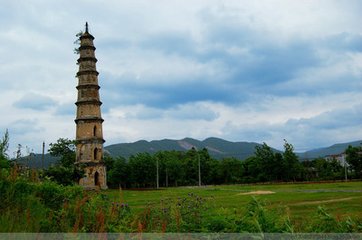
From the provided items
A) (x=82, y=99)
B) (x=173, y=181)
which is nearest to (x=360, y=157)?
(x=173, y=181)

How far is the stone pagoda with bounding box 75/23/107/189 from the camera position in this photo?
140 feet

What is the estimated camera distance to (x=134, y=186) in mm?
75750

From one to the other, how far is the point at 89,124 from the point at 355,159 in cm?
4665

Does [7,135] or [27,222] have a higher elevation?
[7,135]

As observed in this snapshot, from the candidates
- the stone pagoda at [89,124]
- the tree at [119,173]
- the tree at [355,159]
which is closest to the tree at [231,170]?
the tree at [119,173]

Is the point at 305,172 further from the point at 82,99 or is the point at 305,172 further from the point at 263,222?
the point at 263,222

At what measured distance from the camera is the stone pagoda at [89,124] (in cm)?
4269

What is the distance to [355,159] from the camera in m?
68.5

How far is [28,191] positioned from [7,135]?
2519 mm

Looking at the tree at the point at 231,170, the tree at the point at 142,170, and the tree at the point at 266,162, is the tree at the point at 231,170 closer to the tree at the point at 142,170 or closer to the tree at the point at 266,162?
the tree at the point at 266,162

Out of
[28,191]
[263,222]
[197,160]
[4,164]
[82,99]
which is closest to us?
[263,222]

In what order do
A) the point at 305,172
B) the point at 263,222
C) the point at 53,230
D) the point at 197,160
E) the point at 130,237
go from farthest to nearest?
the point at 197,160
the point at 305,172
the point at 53,230
the point at 263,222
the point at 130,237

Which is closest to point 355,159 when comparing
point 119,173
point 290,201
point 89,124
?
point 119,173

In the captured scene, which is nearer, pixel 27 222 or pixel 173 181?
pixel 27 222
